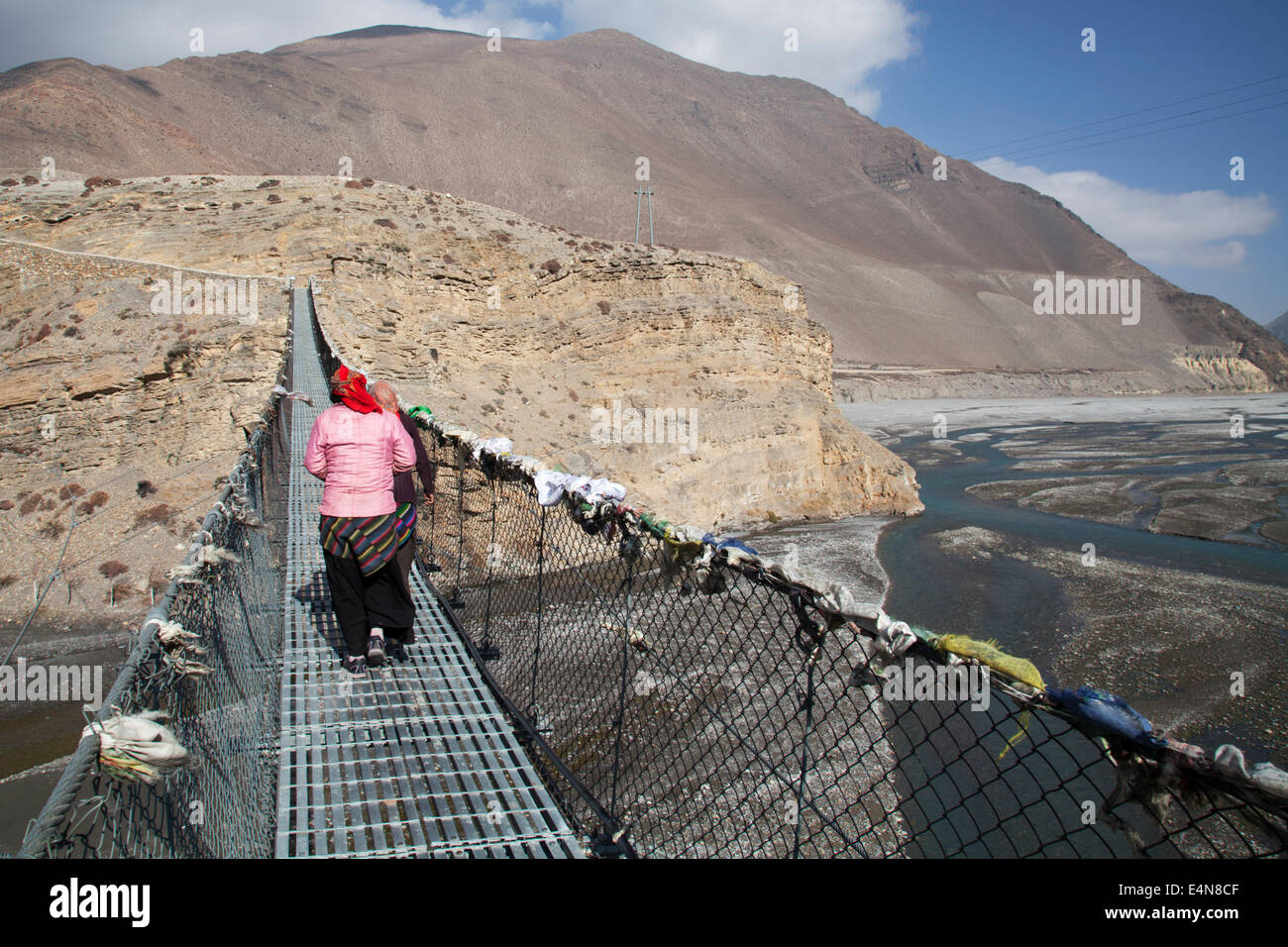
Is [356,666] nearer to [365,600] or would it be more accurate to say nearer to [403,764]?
[365,600]

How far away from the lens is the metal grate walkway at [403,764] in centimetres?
284

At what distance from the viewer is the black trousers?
402cm

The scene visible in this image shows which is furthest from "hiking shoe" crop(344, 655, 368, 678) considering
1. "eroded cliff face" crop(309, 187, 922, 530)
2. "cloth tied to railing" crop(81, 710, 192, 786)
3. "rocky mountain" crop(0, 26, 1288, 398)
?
"rocky mountain" crop(0, 26, 1288, 398)

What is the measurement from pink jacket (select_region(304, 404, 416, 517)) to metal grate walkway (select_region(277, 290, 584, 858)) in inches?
41.2

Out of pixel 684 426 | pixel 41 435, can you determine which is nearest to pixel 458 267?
pixel 684 426

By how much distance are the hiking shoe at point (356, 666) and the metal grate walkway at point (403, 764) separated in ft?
0.14

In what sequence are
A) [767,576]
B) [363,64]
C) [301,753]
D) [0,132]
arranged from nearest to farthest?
[767,576] < [301,753] < [0,132] < [363,64]

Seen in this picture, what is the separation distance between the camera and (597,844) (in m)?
3.00

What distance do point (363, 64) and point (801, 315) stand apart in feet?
469

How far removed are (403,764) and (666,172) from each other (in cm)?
13854

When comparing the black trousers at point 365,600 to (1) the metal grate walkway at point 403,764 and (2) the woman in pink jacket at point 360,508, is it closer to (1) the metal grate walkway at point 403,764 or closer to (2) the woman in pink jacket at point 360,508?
(2) the woman in pink jacket at point 360,508

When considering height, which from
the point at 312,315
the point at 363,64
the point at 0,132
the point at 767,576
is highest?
the point at 363,64

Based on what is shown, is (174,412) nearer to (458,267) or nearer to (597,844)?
(458,267)

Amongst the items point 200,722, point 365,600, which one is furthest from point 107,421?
point 200,722
